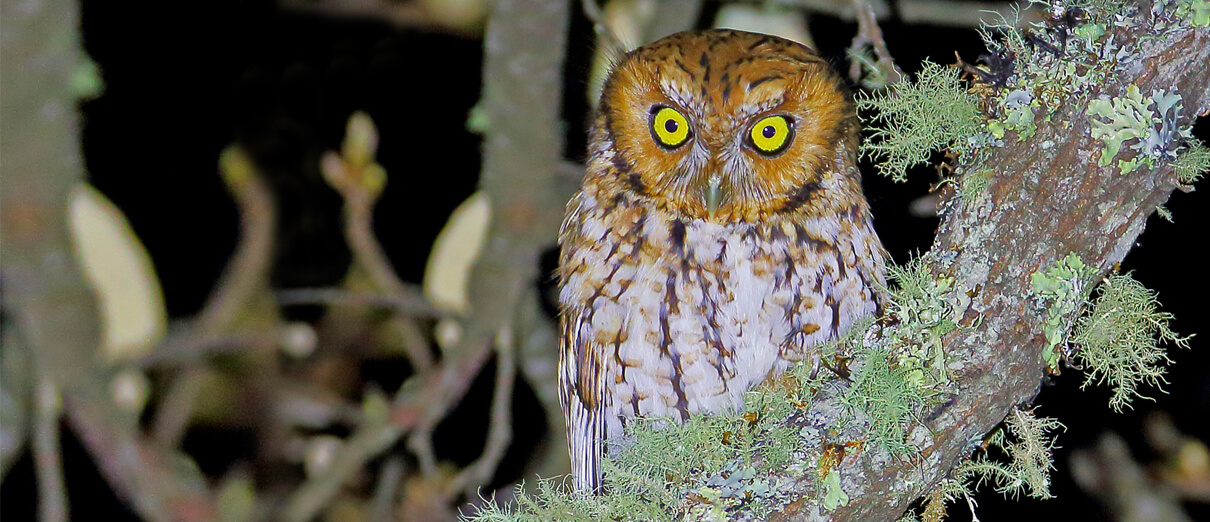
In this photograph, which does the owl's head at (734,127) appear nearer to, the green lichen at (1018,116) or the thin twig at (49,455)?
the green lichen at (1018,116)

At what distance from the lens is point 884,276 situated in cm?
138

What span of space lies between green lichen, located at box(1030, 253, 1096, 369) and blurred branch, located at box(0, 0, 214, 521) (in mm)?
2115

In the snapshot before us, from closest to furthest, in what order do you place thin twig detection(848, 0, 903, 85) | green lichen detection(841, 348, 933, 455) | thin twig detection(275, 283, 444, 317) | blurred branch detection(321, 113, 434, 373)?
green lichen detection(841, 348, 933, 455), thin twig detection(848, 0, 903, 85), thin twig detection(275, 283, 444, 317), blurred branch detection(321, 113, 434, 373)

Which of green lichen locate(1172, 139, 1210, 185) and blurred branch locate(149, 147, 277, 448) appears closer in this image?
green lichen locate(1172, 139, 1210, 185)

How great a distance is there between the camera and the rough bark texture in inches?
38.9

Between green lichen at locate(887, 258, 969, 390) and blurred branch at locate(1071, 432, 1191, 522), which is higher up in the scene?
green lichen at locate(887, 258, 969, 390)

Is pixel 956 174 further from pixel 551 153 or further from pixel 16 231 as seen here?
pixel 16 231

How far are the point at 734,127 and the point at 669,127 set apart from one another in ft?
0.36

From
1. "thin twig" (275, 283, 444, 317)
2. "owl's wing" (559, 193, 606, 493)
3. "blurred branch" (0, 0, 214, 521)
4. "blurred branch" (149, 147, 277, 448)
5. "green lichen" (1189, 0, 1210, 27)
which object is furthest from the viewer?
"blurred branch" (149, 147, 277, 448)

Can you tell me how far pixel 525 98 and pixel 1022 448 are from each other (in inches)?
52.9

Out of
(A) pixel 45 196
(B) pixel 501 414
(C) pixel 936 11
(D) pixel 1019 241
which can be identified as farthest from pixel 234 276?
(D) pixel 1019 241

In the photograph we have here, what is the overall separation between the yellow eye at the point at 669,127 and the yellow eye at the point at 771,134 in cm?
10

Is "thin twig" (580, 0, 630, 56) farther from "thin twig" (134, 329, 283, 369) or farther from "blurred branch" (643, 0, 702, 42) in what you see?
"thin twig" (134, 329, 283, 369)

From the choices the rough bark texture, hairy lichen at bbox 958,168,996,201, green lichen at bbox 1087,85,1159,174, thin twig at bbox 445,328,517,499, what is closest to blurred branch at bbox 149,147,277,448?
Result: thin twig at bbox 445,328,517,499
